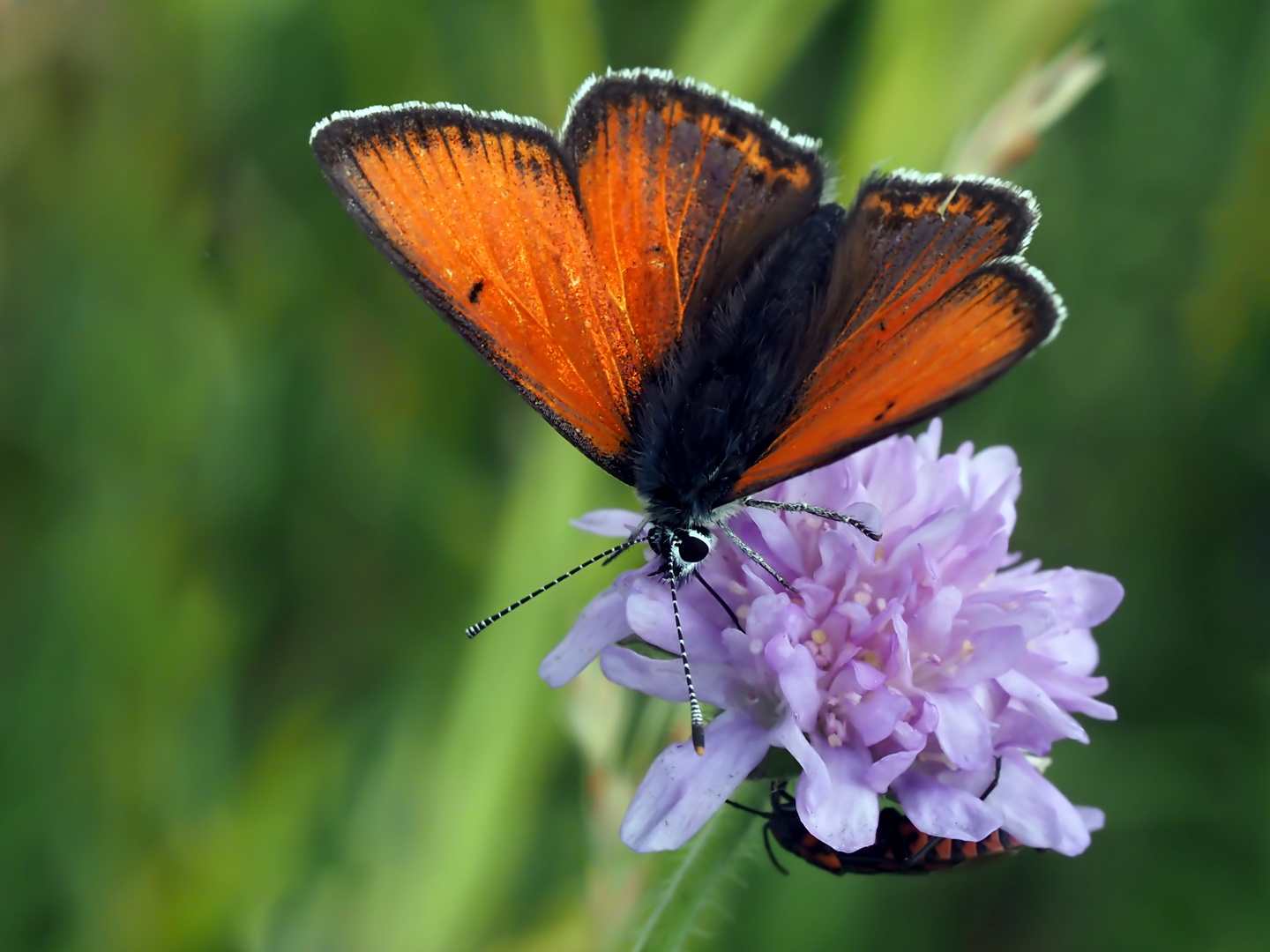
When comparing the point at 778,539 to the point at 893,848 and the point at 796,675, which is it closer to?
the point at 796,675

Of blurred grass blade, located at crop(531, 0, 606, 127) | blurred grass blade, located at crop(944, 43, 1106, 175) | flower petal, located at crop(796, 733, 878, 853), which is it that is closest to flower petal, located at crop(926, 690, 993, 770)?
flower petal, located at crop(796, 733, 878, 853)

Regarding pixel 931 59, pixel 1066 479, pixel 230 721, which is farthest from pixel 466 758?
pixel 931 59

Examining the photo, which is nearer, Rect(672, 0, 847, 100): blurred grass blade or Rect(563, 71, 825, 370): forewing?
Rect(563, 71, 825, 370): forewing

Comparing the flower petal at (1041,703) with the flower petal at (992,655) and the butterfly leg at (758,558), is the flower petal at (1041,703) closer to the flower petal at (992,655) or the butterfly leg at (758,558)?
the flower petal at (992,655)

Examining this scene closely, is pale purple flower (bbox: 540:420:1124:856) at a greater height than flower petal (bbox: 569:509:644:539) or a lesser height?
lesser

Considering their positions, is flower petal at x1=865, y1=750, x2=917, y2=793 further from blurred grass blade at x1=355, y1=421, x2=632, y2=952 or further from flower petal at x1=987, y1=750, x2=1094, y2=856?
blurred grass blade at x1=355, y1=421, x2=632, y2=952

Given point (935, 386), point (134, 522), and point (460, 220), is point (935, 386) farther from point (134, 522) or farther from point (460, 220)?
point (134, 522)
